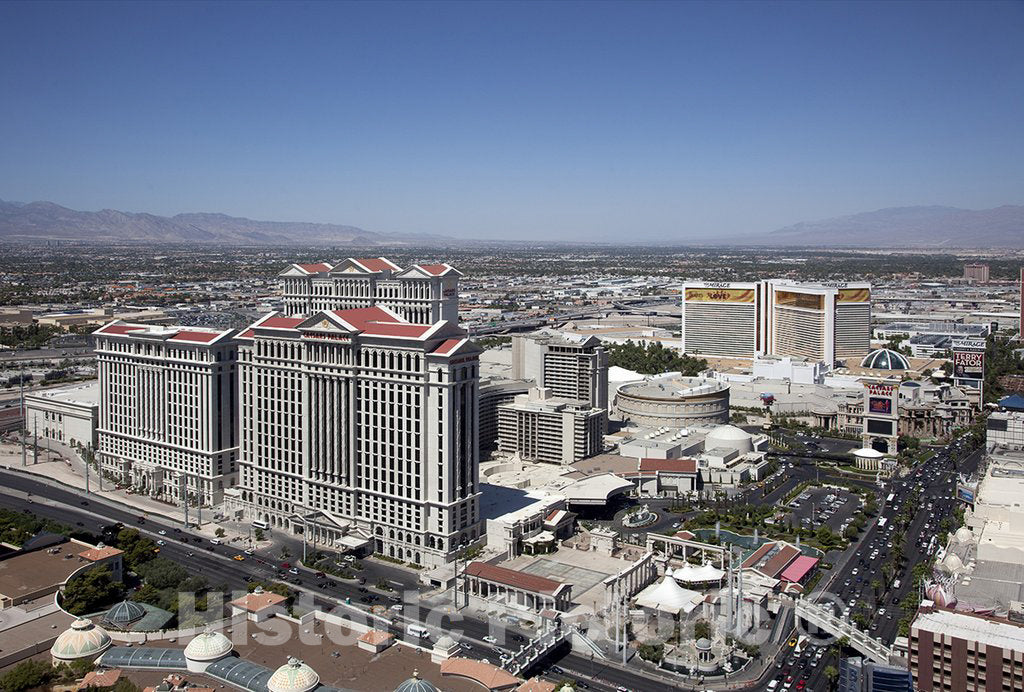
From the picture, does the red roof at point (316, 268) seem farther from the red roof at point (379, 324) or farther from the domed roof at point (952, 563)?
the domed roof at point (952, 563)

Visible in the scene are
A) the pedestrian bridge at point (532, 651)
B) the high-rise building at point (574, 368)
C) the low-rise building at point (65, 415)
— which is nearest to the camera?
the pedestrian bridge at point (532, 651)

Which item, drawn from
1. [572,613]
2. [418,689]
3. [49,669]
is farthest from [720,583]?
[49,669]

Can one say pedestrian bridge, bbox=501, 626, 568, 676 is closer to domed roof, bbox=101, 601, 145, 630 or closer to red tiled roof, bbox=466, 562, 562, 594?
red tiled roof, bbox=466, 562, 562, 594

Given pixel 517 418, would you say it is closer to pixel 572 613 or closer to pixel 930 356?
pixel 572 613

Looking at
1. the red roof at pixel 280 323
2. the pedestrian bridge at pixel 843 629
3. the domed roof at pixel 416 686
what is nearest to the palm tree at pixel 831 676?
the pedestrian bridge at pixel 843 629

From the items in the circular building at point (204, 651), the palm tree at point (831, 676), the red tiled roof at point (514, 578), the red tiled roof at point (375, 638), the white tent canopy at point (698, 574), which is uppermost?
the circular building at point (204, 651)

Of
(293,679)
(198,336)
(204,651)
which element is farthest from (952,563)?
(198,336)

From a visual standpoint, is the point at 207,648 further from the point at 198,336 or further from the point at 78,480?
the point at 78,480
